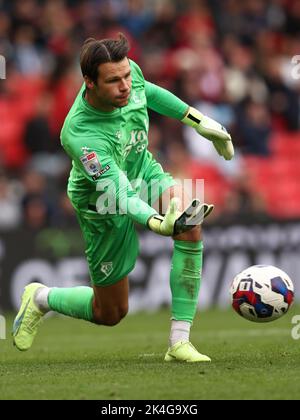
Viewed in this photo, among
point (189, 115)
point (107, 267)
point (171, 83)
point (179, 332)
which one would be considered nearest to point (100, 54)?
point (189, 115)

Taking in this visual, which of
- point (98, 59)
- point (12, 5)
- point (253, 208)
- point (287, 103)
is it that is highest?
point (12, 5)

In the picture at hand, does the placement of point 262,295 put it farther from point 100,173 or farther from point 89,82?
point 89,82

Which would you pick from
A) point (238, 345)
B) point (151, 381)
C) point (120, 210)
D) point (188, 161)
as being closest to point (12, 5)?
point (188, 161)

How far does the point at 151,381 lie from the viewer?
20.6 feet

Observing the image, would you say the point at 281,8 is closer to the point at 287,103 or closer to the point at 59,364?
the point at 287,103

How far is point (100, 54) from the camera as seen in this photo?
7.18 m

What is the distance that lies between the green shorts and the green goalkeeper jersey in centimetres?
8

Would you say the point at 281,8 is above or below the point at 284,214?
above

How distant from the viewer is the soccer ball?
7555mm

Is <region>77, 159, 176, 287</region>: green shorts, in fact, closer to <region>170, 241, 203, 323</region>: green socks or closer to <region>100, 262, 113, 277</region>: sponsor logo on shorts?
<region>100, 262, 113, 277</region>: sponsor logo on shorts

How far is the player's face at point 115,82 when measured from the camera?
7.17 m

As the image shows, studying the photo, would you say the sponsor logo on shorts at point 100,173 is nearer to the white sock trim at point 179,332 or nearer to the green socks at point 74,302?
the white sock trim at point 179,332

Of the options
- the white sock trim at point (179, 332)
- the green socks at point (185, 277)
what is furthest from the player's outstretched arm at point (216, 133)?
the white sock trim at point (179, 332)

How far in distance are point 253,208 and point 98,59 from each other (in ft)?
27.6
